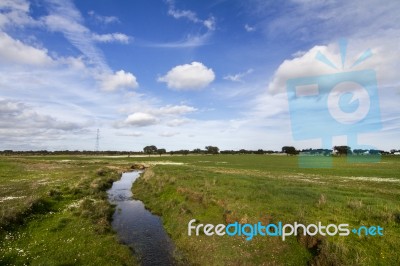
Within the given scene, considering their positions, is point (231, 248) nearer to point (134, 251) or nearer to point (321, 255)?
point (321, 255)

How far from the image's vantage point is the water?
22016 millimetres

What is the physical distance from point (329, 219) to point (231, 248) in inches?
304

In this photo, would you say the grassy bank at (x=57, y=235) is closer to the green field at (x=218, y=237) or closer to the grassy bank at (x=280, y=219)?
the green field at (x=218, y=237)

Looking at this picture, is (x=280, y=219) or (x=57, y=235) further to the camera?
(x=280, y=219)

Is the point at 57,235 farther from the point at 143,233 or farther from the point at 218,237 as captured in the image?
the point at 218,237

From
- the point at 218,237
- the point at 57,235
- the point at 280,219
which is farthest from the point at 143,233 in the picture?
the point at 280,219

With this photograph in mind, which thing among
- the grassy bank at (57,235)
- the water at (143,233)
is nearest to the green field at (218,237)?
the grassy bank at (57,235)

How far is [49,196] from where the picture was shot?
113ft

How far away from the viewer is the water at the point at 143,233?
2202 cm

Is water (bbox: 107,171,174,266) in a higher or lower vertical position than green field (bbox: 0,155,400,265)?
lower

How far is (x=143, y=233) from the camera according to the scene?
2769 cm

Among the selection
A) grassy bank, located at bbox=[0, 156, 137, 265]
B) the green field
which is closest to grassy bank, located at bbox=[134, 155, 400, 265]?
the green field

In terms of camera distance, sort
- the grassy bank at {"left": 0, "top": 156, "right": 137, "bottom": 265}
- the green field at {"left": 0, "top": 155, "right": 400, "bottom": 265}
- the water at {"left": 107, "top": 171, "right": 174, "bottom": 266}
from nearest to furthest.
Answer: the green field at {"left": 0, "top": 155, "right": 400, "bottom": 265} < the grassy bank at {"left": 0, "top": 156, "right": 137, "bottom": 265} < the water at {"left": 107, "top": 171, "right": 174, "bottom": 266}

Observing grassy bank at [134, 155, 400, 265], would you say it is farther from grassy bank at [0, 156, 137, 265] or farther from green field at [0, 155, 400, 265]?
grassy bank at [0, 156, 137, 265]
